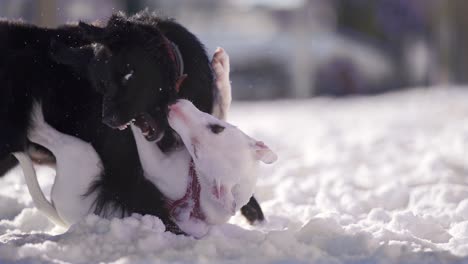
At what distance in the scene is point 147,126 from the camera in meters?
1.95

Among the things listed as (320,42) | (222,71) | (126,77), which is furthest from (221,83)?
(320,42)

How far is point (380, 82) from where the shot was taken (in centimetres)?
1302

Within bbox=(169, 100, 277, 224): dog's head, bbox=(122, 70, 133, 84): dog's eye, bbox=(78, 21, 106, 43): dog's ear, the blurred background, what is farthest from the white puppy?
the blurred background

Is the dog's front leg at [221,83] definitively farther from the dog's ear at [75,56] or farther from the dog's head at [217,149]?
the dog's ear at [75,56]

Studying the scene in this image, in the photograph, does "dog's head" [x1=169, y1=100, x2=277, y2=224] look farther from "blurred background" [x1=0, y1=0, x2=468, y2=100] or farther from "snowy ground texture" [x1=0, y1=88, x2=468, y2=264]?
"blurred background" [x1=0, y1=0, x2=468, y2=100]

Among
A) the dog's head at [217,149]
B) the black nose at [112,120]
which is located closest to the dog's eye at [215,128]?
the dog's head at [217,149]

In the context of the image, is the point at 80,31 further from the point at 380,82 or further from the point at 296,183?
the point at 380,82

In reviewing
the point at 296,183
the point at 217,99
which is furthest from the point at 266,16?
the point at 217,99

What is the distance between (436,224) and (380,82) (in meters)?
11.1

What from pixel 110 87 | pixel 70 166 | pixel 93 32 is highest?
pixel 93 32

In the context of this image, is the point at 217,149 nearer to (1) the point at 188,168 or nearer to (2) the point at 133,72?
(1) the point at 188,168

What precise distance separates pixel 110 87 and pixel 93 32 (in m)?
0.17

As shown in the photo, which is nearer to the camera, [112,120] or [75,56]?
[112,120]

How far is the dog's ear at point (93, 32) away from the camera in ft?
6.36
